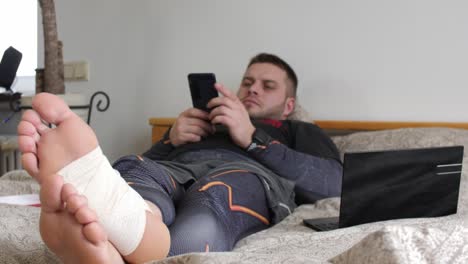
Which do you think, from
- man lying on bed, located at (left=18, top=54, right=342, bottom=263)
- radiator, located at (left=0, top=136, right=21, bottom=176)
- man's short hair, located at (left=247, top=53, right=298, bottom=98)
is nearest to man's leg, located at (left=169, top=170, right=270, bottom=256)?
man lying on bed, located at (left=18, top=54, right=342, bottom=263)

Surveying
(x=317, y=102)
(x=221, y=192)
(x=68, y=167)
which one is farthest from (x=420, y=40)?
(x=68, y=167)

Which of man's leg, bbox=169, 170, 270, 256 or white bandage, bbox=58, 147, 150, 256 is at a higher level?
white bandage, bbox=58, 147, 150, 256

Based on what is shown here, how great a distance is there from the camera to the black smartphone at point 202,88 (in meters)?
1.29

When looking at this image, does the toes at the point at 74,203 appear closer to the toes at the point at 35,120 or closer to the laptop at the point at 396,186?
the toes at the point at 35,120

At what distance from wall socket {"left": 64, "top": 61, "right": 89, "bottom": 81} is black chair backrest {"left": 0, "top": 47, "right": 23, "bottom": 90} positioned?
0.27 meters

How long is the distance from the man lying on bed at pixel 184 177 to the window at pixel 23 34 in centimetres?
177

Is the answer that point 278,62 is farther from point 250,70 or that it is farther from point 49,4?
point 49,4

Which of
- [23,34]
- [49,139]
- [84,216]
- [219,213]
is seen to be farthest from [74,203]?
[23,34]

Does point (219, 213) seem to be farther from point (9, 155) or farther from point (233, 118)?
point (9, 155)

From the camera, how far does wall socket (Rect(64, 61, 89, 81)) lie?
101 inches

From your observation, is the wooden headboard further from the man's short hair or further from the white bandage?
the white bandage

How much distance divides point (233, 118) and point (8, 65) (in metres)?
1.59

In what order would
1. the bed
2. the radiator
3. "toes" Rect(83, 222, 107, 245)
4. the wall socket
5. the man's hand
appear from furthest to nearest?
the wall socket < the radiator < the man's hand < "toes" Rect(83, 222, 107, 245) < the bed

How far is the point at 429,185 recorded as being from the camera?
102cm
